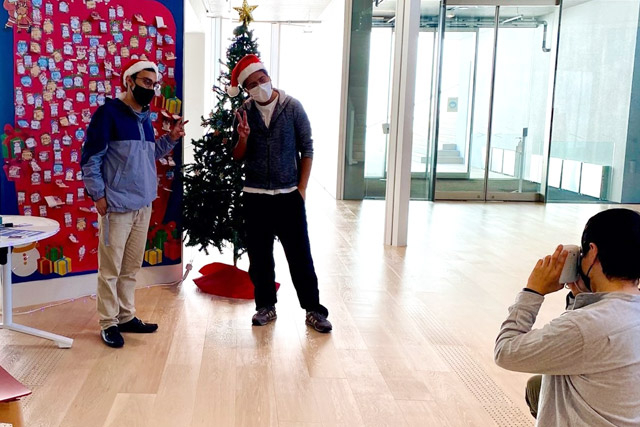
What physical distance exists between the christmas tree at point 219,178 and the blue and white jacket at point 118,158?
1.08 meters

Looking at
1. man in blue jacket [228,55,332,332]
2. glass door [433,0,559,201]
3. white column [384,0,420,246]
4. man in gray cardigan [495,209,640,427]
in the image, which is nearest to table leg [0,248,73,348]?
man in blue jacket [228,55,332,332]

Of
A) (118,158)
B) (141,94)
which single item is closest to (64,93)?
(141,94)

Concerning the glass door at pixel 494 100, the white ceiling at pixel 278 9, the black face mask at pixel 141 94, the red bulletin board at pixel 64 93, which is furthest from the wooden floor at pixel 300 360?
the white ceiling at pixel 278 9

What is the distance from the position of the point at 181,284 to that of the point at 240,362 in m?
1.73

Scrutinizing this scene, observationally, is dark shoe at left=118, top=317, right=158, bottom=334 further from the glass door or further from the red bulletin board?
the glass door

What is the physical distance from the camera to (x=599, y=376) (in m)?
1.67

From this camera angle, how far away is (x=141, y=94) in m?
3.89

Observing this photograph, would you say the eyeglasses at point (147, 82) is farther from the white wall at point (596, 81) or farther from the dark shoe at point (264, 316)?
the white wall at point (596, 81)

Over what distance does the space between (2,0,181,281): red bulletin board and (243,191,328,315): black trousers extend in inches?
48.5

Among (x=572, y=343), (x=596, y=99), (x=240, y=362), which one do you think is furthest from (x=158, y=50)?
(x=596, y=99)

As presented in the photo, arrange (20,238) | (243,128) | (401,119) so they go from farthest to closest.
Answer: (401,119)
(243,128)
(20,238)

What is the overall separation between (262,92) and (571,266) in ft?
8.62

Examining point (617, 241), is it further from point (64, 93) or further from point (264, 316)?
point (64, 93)

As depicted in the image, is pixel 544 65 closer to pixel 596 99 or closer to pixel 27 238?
pixel 596 99
